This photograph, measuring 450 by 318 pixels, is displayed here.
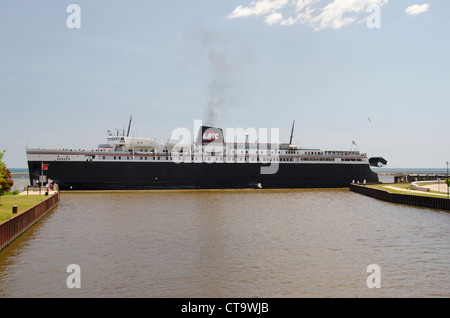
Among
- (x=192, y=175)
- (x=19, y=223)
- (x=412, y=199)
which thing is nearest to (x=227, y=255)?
(x=19, y=223)

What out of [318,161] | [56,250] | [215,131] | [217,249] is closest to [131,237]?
[56,250]

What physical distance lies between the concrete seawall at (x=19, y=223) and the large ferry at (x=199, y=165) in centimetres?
2294

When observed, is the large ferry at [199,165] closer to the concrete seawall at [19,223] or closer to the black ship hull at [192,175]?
the black ship hull at [192,175]

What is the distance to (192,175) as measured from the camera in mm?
60500

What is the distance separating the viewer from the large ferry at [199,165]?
54750 millimetres

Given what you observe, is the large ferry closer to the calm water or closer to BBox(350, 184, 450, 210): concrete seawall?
BBox(350, 184, 450, 210): concrete seawall

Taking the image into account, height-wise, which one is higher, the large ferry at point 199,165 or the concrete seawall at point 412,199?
the large ferry at point 199,165

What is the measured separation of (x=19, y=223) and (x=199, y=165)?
3919 cm

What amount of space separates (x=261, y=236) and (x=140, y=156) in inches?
1518

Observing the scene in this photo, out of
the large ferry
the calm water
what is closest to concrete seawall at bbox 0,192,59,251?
the calm water

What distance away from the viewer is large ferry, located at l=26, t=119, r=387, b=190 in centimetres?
5475

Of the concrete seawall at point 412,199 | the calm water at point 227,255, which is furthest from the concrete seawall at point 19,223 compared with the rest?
the concrete seawall at point 412,199

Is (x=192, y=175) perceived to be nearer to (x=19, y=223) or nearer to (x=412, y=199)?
(x=412, y=199)

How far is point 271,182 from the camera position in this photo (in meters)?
64.9
